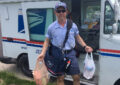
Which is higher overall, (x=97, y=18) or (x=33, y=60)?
(x=97, y=18)

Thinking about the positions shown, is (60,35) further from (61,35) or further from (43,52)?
(43,52)

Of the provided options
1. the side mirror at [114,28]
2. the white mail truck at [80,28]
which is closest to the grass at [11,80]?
the white mail truck at [80,28]

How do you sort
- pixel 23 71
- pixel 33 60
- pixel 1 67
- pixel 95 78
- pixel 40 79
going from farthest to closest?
pixel 1 67
pixel 23 71
pixel 33 60
pixel 95 78
pixel 40 79

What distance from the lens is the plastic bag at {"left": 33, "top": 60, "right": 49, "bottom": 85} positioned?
3.51 m

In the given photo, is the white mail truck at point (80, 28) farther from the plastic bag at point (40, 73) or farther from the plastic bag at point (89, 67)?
the plastic bag at point (40, 73)

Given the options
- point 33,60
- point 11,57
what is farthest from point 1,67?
point 33,60

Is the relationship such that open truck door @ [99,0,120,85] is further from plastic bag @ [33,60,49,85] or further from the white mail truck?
plastic bag @ [33,60,49,85]

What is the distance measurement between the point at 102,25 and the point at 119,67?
79 cm

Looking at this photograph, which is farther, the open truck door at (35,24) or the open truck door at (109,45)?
the open truck door at (35,24)

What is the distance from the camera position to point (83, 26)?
5.98m

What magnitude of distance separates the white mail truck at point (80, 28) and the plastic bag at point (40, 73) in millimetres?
1026

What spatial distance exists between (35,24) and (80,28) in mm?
1502

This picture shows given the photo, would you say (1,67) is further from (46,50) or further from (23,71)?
(46,50)

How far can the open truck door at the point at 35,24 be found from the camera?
463 centimetres
